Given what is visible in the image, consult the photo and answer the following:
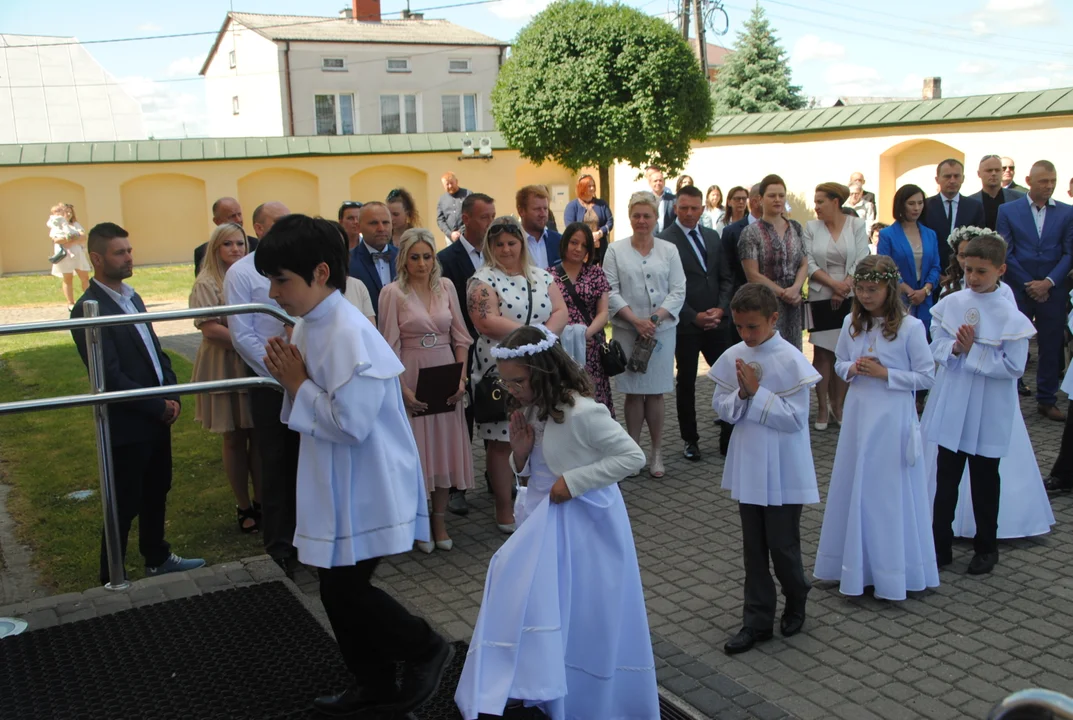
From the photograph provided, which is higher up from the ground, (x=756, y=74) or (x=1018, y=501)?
(x=756, y=74)

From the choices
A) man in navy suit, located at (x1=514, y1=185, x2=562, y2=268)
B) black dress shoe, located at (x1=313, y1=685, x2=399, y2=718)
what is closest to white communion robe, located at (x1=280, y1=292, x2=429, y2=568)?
black dress shoe, located at (x1=313, y1=685, x2=399, y2=718)

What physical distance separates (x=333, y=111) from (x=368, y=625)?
43.9 meters

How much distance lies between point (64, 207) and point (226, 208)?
1380cm

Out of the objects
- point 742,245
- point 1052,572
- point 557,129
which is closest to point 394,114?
point 557,129

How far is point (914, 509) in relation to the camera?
505 cm

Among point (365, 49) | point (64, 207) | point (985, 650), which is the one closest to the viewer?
point (985, 650)

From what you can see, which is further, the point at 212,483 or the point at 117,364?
the point at 212,483

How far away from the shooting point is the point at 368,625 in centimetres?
361

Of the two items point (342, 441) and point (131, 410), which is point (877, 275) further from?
point (131, 410)

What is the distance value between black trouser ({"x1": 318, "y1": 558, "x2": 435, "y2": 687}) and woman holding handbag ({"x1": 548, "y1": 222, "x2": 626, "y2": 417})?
3.56 metres

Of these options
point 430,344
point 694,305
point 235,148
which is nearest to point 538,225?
point 694,305

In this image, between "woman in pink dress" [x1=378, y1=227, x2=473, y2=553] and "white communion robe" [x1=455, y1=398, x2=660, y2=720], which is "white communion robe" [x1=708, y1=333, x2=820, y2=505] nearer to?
"white communion robe" [x1=455, y1=398, x2=660, y2=720]

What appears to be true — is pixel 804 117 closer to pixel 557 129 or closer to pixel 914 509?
pixel 557 129

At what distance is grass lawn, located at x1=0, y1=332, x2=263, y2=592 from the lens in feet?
19.4
